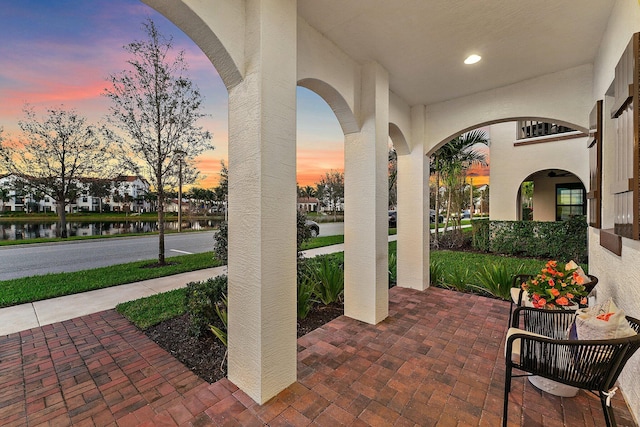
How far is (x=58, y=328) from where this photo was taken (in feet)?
11.6

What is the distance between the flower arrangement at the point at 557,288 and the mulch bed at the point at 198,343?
8.23 ft

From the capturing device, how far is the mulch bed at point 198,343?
104 inches

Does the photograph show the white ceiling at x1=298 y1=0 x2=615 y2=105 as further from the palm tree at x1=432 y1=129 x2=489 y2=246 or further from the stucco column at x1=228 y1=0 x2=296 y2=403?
the palm tree at x1=432 y1=129 x2=489 y2=246

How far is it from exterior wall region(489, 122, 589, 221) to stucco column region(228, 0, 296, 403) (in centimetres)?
999

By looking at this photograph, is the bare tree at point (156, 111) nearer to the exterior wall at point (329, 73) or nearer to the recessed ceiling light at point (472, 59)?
the exterior wall at point (329, 73)

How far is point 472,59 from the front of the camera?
3.55m

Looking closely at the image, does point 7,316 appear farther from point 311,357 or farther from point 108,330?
point 311,357

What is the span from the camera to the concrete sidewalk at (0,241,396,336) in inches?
147

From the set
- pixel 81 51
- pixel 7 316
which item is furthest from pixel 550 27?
pixel 81 51

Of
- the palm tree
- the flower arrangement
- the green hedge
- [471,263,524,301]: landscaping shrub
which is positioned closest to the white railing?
the palm tree

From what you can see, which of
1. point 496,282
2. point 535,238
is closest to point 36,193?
point 496,282

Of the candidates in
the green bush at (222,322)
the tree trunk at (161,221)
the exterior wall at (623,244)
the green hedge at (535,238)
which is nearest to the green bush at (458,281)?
the exterior wall at (623,244)

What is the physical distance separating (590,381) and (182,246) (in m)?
12.7

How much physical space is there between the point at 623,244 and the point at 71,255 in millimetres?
13237
